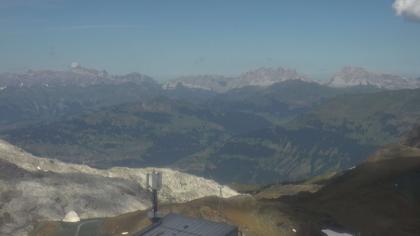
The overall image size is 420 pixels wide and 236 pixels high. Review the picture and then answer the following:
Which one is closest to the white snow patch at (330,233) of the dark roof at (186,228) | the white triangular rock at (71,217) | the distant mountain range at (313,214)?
the distant mountain range at (313,214)

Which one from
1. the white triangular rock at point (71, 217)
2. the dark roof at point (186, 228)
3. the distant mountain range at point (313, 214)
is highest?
the dark roof at point (186, 228)

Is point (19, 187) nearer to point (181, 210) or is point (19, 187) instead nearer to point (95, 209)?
point (95, 209)

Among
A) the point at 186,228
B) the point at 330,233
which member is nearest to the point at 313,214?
the point at 330,233

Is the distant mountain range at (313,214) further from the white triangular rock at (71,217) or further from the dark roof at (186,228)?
the dark roof at (186,228)

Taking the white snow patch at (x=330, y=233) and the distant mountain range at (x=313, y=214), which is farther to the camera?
the distant mountain range at (x=313, y=214)

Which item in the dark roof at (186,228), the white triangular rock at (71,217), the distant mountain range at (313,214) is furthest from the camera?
the white triangular rock at (71,217)

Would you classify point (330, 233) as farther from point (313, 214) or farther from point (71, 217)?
point (71, 217)

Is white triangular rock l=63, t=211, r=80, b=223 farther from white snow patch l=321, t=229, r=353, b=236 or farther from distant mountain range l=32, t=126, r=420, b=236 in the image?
white snow patch l=321, t=229, r=353, b=236

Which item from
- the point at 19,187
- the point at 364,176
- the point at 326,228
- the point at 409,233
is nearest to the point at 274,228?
the point at 326,228
